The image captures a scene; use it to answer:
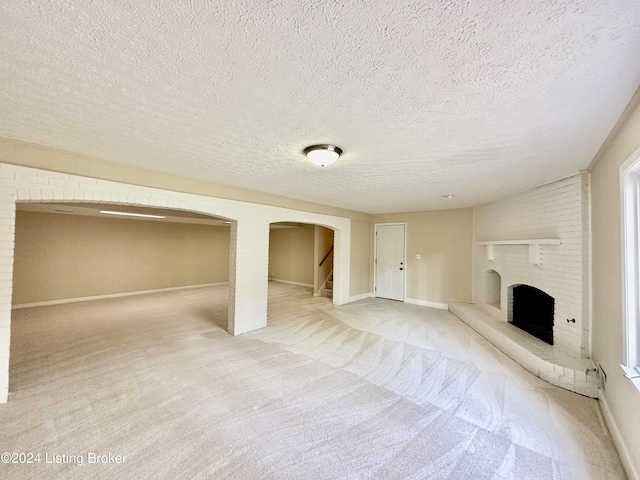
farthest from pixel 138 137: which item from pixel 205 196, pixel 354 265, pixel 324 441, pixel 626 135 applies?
pixel 354 265

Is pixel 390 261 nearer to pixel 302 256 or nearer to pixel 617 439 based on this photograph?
pixel 302 256

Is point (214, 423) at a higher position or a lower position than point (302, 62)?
lower

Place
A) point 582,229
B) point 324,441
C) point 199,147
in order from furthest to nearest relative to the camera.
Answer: point 582,229
point 199,147
point 324,441

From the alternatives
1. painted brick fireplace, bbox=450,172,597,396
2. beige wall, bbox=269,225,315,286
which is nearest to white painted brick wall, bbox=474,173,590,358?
painted brick fireplace, bbox=450,172,597,396

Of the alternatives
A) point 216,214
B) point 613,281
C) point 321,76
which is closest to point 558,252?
point 613,281

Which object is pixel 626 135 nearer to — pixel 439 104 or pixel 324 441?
pixel 439 104

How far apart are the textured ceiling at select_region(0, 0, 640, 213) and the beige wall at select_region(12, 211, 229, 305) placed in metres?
5.58

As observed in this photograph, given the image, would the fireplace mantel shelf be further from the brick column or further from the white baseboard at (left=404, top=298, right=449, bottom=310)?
the brick column

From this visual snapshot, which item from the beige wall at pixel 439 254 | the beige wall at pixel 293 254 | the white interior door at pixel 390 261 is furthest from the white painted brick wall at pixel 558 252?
the beige wall at pixel 293 254

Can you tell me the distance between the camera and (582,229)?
2.88 m

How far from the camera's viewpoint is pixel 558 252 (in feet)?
10.5

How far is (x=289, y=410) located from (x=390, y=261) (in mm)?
5271

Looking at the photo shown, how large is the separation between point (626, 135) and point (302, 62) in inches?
91.4

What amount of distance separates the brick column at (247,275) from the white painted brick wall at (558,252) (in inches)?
170
